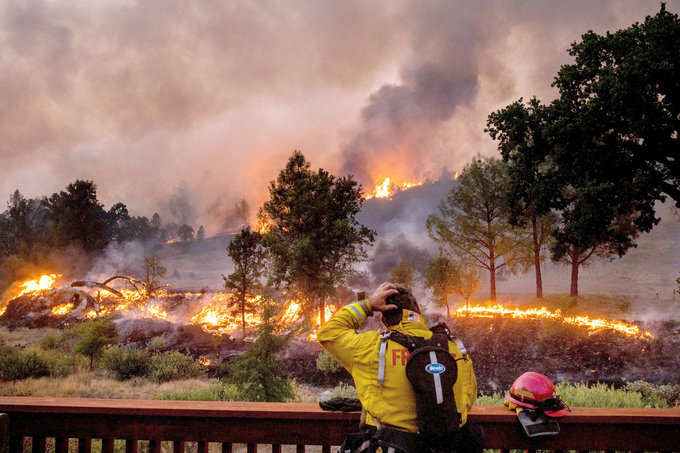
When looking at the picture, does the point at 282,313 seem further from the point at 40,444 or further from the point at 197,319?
the point at 40,444

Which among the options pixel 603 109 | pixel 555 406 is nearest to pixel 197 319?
pixel 603 109

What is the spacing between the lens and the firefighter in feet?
7.60

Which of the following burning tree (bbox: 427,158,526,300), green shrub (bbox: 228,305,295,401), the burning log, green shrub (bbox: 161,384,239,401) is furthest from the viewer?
the burning log

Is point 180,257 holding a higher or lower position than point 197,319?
higher

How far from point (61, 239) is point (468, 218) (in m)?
65.5

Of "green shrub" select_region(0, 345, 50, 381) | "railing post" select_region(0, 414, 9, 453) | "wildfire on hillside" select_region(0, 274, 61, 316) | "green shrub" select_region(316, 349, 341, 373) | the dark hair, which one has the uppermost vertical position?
the dark hair

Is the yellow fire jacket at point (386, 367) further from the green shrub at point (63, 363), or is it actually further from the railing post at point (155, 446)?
the green shrub at point (63, 363)

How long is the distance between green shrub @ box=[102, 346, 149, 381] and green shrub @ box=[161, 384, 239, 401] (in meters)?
6.04

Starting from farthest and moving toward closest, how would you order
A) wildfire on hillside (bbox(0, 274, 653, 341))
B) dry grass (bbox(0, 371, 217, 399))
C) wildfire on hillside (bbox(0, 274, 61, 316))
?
wildfire on hillside (bbox(0, 274, 61, 316)) → wildfire on hillside (bbox(0, 274, 653, 341)) → dry grass (bbox(0, 371, 217, 399))

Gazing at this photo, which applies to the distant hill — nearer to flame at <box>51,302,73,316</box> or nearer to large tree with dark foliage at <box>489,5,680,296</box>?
large tree with dark foliage at <box>489,5,680,296</box>

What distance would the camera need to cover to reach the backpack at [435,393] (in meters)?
2.16

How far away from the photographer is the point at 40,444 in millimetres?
3051

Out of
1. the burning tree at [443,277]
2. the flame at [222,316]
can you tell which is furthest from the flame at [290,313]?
the burning tree at [443,277]

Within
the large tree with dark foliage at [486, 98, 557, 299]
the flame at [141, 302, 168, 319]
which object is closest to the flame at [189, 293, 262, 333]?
the flame at [141, 302, 168, 319]
